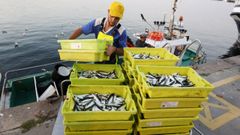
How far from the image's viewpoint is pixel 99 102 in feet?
10.5

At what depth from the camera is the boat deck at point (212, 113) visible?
4.56 meters

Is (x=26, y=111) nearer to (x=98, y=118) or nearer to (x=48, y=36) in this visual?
(x=98, y=118)

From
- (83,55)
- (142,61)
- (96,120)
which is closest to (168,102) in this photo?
(142,61)

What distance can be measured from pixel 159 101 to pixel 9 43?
64.6 ft

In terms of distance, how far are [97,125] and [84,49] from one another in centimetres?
148

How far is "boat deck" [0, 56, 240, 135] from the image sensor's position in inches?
179

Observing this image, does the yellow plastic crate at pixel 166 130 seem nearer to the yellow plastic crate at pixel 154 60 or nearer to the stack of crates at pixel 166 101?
the stack of crates at pixel 166 101

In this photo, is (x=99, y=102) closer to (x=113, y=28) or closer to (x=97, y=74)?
(x=97, y=74)

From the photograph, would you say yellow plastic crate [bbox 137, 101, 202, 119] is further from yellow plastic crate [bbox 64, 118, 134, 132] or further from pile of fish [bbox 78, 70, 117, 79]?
pile of fish [bbox 78, 70, 117, 79]

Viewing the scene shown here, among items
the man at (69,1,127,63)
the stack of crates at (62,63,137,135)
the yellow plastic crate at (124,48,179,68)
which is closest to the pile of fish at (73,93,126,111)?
the stack of crates at (62,63,137,135)

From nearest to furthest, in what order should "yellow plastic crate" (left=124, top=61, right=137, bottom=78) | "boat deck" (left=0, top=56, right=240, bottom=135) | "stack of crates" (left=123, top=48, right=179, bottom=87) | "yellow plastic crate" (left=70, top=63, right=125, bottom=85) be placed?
"yellow plastic crate" (left=70, top=63, right=125, bottom=85)
"yellow plastic crate" (left=124, top=61, right=137, bottom=78)
"stack of crates" (left=123, top=48, right=179, bottom=87)
"boat deck" (left=0, top=56, right=240, bottom=135)

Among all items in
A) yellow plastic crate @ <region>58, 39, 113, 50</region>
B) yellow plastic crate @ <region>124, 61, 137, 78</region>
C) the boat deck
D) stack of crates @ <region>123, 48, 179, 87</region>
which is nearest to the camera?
yellow plastic crate @ <region>58, 39, 113, 50</region>

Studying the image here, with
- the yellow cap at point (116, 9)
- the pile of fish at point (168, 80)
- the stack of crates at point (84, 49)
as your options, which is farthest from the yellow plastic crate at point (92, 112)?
the yellow cap at point (116, 9)

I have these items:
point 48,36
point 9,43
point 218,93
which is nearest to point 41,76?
point 218,93
